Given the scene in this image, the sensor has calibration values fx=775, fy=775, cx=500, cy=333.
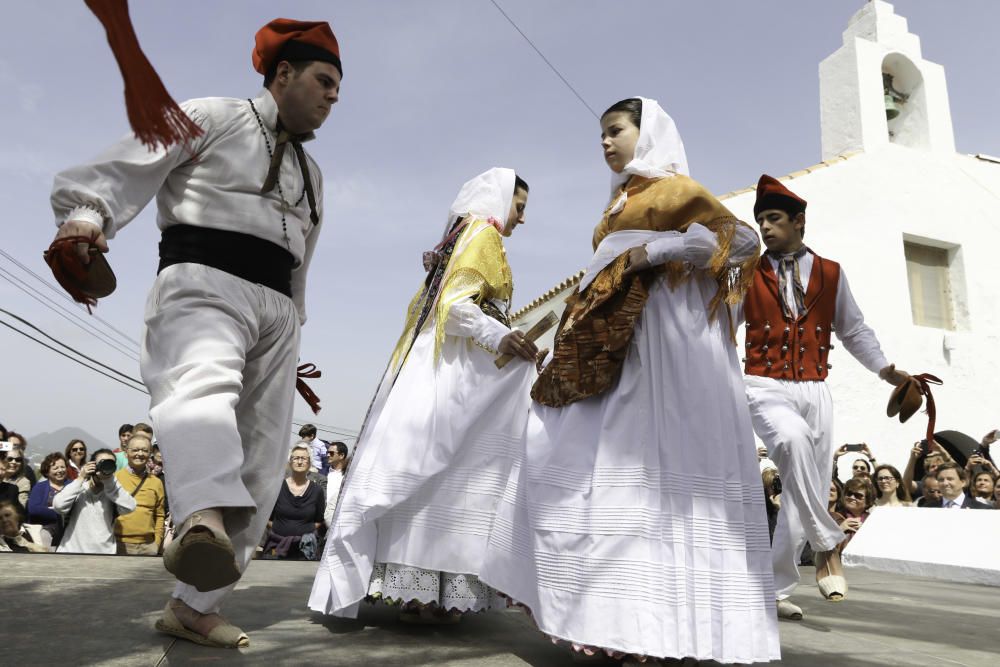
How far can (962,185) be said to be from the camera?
13688mm

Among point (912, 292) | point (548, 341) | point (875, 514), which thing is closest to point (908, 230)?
point (912, 292)

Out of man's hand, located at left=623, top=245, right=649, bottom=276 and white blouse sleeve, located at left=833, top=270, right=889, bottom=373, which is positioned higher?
white blouse sleeve, located at left=833, top=270, right=889, bottom=373

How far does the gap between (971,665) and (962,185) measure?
44.2 feet

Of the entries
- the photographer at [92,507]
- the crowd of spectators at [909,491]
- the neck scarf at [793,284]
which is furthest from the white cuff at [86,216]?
the crowd of spectators at [909,491]

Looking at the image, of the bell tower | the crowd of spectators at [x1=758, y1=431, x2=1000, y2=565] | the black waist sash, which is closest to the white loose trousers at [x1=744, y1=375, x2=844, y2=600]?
the black waist sash

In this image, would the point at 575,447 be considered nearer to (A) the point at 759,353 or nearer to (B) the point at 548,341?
(A) the point at 759,353

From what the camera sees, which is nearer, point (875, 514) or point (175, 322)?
point (175, 322)

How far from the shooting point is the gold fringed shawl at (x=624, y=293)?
2547 mm

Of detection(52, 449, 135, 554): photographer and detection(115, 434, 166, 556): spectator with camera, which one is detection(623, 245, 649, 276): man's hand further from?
detection(115, 434, 166, 556): spectator with camera

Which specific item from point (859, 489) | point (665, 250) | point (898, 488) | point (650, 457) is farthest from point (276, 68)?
point (898, 488)

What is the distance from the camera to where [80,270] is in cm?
201

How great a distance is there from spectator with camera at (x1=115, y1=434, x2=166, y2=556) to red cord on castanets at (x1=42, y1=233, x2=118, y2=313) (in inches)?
172

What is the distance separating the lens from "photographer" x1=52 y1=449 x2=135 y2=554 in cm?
579

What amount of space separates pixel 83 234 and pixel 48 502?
18.1ft
